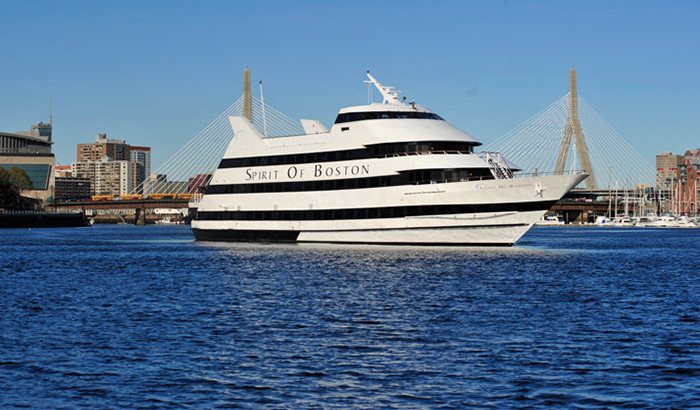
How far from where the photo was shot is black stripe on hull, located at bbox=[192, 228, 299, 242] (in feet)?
209

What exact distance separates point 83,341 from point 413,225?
35.2 meters

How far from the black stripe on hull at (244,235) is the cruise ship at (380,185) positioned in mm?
95

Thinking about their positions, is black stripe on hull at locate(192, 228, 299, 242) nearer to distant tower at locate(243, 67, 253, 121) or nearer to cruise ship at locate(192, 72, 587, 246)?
cruise ship at locate(192, 72, 587, 246)

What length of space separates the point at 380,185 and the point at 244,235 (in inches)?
551

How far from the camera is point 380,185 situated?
5656 centimetres

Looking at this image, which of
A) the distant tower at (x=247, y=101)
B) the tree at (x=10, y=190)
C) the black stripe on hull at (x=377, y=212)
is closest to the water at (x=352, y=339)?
the black stripe on hull at (x=377, y=212)

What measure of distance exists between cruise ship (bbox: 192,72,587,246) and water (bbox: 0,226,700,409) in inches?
497

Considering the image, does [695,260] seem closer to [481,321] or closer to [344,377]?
[481,321]

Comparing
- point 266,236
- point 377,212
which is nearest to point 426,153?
point 377,212

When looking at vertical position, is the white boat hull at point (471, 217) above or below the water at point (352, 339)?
above

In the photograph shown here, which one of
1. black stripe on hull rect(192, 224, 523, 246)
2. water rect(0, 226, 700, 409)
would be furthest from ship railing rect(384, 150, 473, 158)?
water rect(0, 226, 700, 409)

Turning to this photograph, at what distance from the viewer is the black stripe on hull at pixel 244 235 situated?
63.6m

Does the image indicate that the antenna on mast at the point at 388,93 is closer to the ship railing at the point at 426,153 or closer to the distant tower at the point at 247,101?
the ship railing at the point at 426,153

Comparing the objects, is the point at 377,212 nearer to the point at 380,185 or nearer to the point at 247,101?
the point at 380,185
